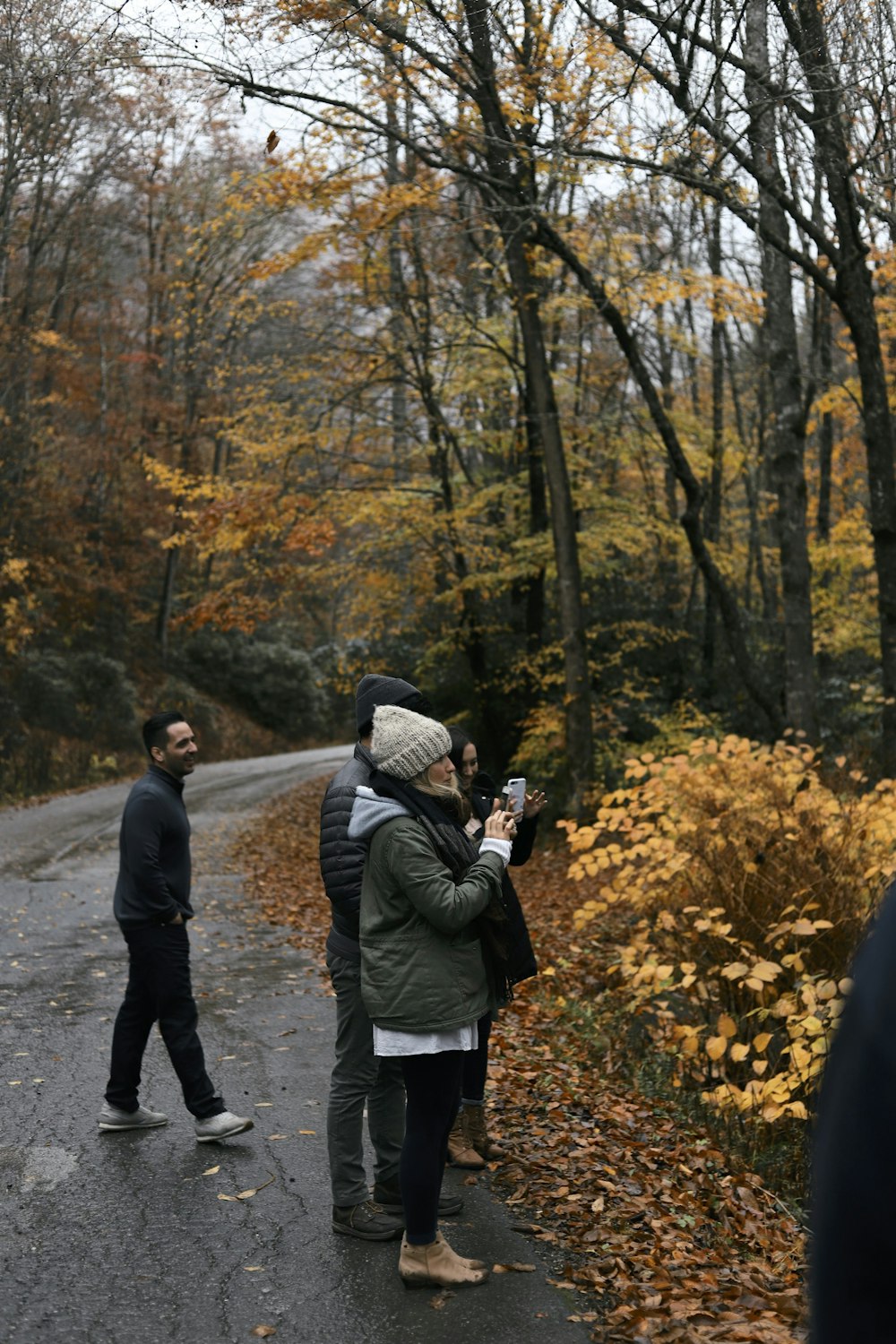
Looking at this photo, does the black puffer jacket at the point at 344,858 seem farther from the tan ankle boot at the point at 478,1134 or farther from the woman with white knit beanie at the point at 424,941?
the tan ankle boot at the point at 478,1134

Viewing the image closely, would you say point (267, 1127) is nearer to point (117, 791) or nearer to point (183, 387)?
point (117, 791)

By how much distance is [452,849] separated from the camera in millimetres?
4703

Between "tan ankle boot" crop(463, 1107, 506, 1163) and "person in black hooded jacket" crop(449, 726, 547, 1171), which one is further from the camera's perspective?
"tan ankle boot" crop(463, 1107, 506, 1163)

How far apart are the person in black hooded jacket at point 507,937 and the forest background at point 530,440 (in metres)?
1.09

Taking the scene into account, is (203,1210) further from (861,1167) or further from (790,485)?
(790,485)

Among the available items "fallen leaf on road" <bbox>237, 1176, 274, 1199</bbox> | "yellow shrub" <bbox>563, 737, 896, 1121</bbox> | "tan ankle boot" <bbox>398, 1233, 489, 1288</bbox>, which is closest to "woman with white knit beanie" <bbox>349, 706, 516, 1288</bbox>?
"tan ankle boot" <bbox>398, 1233, 489, 1288</bbox>

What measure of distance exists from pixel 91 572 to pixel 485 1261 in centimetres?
2983

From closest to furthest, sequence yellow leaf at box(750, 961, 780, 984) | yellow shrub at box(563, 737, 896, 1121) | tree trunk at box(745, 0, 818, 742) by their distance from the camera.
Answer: yellow leaf at box(750, 961, 780, 984), yellow shrub at box(563, 737, 896, 1121), tree trunk at box(745, 0, 818, 742)

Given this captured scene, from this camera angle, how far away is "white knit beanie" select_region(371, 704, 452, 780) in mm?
4617

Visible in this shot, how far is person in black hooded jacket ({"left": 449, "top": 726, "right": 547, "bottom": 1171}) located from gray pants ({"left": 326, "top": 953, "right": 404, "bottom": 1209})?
40 cm

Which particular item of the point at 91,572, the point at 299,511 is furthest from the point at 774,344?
the point at 91,572

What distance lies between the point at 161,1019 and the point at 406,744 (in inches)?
93.8

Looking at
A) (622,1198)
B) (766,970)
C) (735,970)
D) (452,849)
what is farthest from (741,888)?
(452,849)

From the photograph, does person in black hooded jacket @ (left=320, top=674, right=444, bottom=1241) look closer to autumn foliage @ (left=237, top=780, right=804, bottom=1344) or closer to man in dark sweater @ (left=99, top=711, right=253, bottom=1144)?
autumn foliage @ (left=237, top=780, right=804, bottom=1344)
